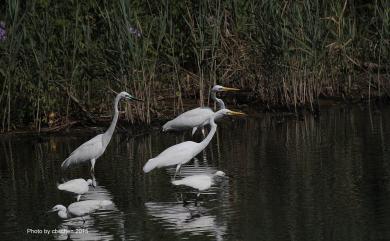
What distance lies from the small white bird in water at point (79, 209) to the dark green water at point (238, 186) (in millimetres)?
92

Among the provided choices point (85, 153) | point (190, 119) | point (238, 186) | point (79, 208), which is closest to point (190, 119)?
point (190, 119)

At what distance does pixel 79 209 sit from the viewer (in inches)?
395

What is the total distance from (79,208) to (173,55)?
7034mm

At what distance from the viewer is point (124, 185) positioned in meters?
12.0

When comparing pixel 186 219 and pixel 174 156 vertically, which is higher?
pixel 174 156

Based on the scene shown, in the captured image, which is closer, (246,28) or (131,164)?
(131,164)

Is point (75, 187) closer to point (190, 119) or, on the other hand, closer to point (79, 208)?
point (79, 208)

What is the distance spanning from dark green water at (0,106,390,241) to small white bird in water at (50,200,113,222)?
0.30ft

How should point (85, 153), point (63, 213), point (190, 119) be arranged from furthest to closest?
point (190, 119) → point (85, 153) → point (63, 213)

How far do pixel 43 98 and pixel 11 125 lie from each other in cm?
88

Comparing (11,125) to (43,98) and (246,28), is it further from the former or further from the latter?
(246,28)

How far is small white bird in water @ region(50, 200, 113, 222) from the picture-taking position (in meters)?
10.0

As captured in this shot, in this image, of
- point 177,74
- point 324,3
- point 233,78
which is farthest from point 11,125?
point 324,3

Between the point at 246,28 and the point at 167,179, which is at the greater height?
the point at 246,28
